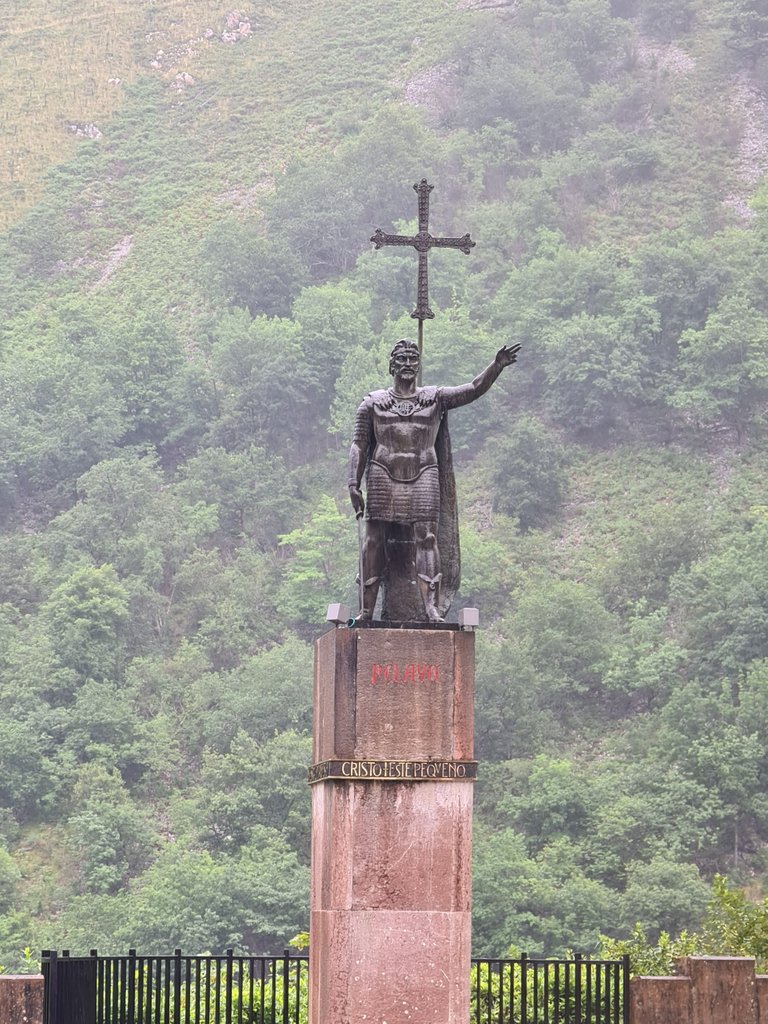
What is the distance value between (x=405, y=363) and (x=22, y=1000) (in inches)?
255

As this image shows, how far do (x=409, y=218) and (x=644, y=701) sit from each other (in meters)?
46.7

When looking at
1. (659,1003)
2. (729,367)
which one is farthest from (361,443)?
(729,367)

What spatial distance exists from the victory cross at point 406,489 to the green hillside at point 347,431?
46.8 meters

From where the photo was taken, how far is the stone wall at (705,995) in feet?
66.7

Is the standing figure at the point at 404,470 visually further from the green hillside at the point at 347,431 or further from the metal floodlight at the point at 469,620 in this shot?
the green hillside at the point at 347,431

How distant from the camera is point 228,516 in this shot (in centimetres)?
10269

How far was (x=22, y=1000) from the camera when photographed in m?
19.6

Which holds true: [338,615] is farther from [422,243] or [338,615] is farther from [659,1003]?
[659,1003]

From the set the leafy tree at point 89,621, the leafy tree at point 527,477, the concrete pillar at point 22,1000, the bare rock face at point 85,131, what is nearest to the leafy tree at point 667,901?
the leafy tree at point 89,621

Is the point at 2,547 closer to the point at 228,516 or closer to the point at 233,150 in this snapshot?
the point at 228,516

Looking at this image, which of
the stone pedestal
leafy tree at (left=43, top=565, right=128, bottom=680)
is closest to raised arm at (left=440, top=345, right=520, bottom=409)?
the stone pedestal

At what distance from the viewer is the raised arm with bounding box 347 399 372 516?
18703 millimetres

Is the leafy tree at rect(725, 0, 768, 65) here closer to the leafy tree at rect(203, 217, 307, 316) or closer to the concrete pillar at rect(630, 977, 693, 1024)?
the leafy tree at rect(203, 217, 307, 316)

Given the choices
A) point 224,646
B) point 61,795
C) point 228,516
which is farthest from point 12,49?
point 61,795
